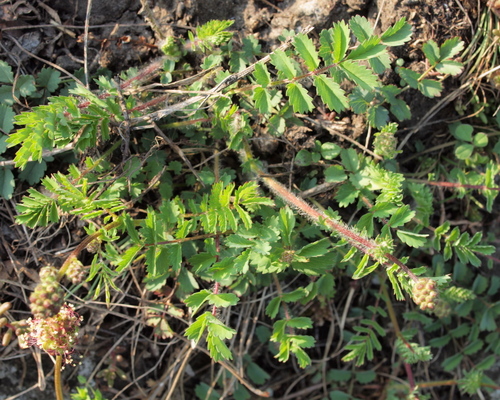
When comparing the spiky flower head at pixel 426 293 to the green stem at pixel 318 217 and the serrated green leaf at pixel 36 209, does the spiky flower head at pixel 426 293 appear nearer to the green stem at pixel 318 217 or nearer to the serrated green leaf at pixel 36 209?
the green stem at pixel 318 217

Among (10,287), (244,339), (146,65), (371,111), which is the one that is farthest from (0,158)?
(371,111)

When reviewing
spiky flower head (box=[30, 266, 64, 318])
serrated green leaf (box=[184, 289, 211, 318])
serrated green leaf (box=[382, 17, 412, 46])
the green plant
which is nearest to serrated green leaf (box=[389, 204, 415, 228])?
serrated green leaf (box=[382, 17, 412, 46])

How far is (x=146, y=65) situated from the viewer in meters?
3.12

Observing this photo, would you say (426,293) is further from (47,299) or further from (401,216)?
(47,299)

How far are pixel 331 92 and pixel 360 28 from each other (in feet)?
1.72

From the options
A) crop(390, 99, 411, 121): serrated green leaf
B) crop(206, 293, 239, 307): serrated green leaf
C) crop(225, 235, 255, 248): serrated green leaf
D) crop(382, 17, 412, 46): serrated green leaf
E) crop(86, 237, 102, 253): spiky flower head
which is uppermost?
crop(382, 17, 412, 46): serrated green leaf

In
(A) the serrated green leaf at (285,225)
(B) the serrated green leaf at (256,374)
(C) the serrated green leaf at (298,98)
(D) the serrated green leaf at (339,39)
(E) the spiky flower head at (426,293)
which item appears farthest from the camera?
(B) the serrated green leaf at (256,374)

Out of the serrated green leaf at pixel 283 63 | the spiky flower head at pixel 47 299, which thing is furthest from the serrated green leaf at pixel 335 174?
the spiky flower head at pixel 47 299

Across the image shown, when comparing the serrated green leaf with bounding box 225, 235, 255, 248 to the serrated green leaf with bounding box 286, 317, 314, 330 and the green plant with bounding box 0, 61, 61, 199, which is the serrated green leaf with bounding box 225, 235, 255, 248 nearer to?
the serrated green leaf with bounding box 286, 317, 314, 330

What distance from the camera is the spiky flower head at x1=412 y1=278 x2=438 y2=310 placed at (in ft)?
7.18

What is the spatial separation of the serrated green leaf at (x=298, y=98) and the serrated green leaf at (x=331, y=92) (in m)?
0.09

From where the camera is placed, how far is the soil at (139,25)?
10.1 feet

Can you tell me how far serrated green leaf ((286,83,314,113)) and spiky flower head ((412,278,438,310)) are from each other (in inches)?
41.4

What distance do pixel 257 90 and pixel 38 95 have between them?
1.51 m
